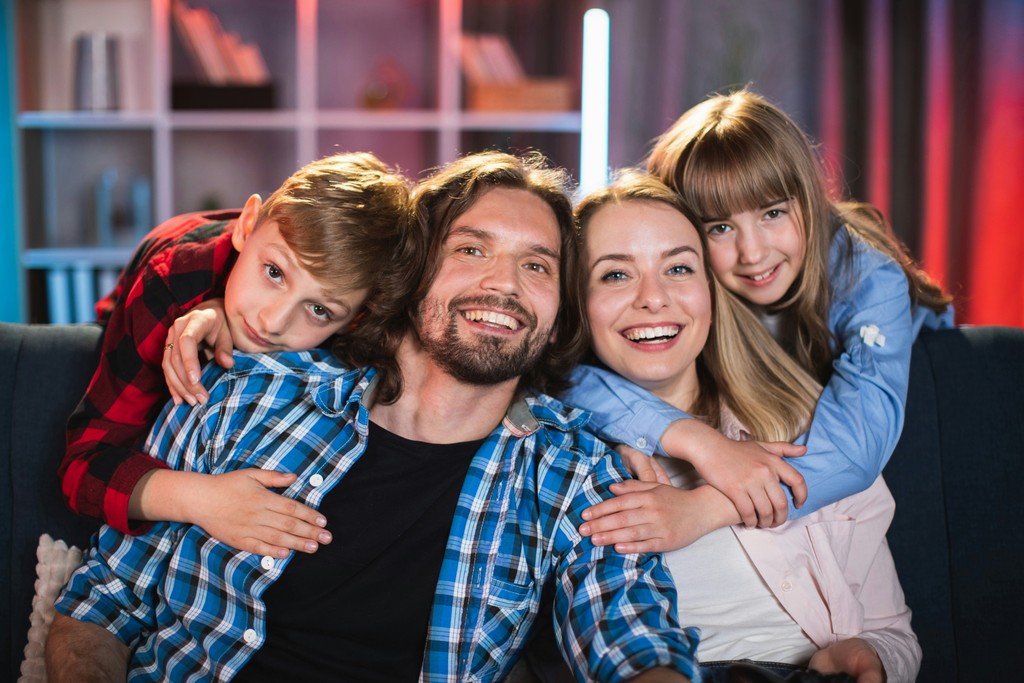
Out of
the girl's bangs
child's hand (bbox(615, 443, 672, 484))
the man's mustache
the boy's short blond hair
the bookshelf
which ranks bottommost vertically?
child's hand (bbox(615, 443, 672, 484))

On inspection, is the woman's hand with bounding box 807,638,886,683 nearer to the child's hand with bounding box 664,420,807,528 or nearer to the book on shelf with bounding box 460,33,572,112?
the child's hand with bounding box 664,420,807,528

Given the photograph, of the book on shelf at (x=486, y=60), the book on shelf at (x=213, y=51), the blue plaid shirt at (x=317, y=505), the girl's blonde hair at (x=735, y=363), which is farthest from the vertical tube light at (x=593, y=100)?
the blue plaid shirt at (x=317, y=505)

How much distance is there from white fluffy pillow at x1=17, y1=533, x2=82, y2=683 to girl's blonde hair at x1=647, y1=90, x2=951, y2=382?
1.40 meters

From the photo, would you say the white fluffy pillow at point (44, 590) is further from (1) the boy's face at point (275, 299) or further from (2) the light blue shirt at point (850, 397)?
(2) the light blue shirt at point (850, 397)

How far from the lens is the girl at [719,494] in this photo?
156 centimetres

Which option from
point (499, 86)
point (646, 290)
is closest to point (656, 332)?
point (646, 290)

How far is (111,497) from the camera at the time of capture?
1.48 m

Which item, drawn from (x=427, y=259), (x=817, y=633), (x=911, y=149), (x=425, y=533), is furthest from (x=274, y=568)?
(x=911, y=149)

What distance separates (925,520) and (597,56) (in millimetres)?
2822

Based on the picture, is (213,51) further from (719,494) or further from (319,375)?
(719,494)

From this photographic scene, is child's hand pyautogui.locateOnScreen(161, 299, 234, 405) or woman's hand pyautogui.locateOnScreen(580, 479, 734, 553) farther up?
child's hand pyautogui.locateOnScreen(161, 299, 234, 405)

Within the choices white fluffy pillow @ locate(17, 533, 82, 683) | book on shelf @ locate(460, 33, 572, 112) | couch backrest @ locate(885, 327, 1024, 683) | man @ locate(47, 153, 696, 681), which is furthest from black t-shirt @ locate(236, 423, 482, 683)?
book on shelf @ locate(460, 33, 572, 112)

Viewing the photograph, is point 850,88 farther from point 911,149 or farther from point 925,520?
point 925,520

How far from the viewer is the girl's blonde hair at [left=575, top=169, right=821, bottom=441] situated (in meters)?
1.74
